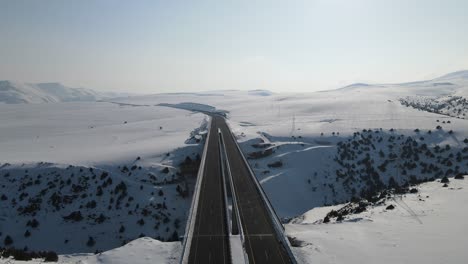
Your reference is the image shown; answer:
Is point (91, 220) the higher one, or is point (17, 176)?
point (17, 176)

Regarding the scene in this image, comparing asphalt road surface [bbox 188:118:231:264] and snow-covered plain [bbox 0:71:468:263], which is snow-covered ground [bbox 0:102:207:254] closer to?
snow-covered plain [bbox 0:71:468:263]

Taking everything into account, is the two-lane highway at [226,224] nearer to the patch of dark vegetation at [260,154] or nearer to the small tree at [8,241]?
the patch of dark vegetation at [260,154]

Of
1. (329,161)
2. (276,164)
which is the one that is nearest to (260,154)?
(276,164)

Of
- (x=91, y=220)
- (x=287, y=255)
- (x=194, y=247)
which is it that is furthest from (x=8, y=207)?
(x=287, y=255)

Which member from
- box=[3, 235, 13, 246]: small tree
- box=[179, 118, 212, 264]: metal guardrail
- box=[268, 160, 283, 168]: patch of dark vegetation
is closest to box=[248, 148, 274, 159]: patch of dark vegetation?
box=[268, 160, 283, 168]: patch of dark vegetation

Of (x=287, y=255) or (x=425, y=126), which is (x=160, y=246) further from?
(x=425, y=126)
